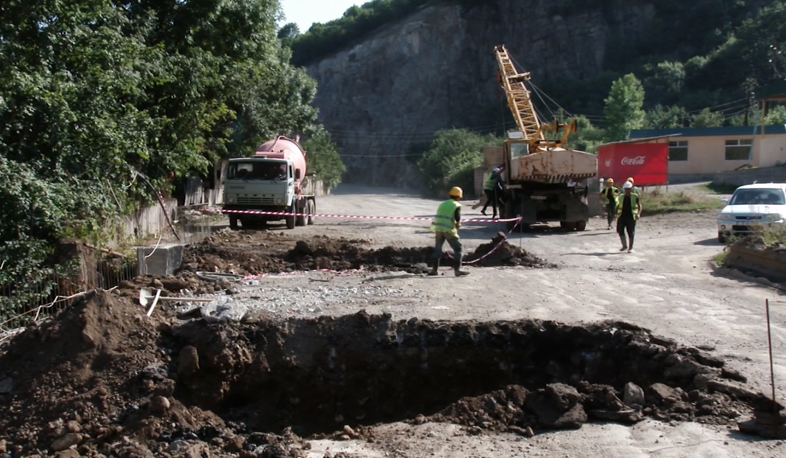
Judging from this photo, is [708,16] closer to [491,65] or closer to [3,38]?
[491,65]

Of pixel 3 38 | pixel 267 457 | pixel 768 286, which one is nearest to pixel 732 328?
pixel 768 286

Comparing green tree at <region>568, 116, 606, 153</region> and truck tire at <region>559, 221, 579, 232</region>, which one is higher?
green tree at <region>568, 116, 606, 153</region>

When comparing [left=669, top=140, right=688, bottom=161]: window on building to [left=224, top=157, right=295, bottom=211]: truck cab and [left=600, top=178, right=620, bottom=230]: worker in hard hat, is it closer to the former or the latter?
[left=600, top=178, right=620, bottom=230]: worker in hard hat

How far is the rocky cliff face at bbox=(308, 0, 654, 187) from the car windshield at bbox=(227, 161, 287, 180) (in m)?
54.7

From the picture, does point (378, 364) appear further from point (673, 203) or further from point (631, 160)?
point (631, 160)

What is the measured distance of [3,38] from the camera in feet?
43.6

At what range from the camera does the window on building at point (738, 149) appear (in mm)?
45375

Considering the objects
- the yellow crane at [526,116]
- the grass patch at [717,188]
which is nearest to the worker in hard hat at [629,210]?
the yellow crane at [526,116]

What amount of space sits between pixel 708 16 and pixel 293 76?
57.2 m

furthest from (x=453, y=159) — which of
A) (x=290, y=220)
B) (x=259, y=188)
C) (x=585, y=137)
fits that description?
(x=259, y=188)

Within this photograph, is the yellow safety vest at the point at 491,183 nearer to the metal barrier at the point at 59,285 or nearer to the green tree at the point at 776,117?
the metal barrier at the point at 59,285

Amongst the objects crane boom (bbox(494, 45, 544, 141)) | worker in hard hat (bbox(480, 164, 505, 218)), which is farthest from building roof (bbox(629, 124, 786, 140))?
worker in hard hat (bbox(480, 164, 505, 218))

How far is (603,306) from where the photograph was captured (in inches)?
423

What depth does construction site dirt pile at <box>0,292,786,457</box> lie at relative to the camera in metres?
6.70
